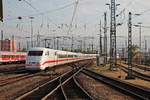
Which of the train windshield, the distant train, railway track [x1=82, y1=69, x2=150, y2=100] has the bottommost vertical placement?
railway track [x1=82, y1=69, x2=150, y2=100]

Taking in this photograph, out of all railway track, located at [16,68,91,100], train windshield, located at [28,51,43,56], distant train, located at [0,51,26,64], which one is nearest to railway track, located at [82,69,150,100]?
railway track, located at [16,68,91,100]

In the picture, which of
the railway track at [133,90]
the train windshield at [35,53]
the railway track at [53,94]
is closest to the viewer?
the railway track at [53,94]

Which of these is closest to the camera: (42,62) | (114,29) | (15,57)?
(42,62)

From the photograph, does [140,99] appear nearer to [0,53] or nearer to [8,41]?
[0,53]

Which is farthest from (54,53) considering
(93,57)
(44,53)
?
(93,57)

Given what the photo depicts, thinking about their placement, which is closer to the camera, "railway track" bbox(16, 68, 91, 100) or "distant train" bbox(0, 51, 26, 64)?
"railway track" bbox(16, 68, 91, 100)

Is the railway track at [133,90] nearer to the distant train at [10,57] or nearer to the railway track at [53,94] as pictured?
the railway track at [53,94]

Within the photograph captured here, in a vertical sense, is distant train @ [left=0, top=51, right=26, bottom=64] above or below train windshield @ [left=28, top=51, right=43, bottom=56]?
below

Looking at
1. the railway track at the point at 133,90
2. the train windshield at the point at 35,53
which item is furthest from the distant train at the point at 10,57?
the railway track at the point at 133,90

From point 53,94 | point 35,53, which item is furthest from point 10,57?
point 53,94

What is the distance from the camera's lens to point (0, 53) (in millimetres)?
67500

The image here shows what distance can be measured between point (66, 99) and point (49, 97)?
5.05 ft

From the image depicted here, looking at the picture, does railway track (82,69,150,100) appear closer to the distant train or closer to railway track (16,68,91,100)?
railway track (16,68,91,100)

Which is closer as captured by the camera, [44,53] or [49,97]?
[49,97]
